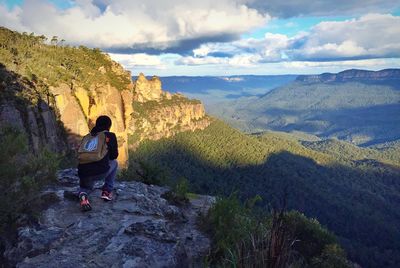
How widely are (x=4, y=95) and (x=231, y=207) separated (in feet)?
45.4

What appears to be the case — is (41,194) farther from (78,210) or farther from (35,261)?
(35,261)

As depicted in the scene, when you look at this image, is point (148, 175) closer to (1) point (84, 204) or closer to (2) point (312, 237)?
(1) point (84, 204)

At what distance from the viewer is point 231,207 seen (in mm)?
9469

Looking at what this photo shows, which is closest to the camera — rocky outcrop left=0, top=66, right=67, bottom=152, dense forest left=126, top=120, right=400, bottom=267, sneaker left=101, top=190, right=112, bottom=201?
sneaker left=101, top=190, right=112, bottom=201

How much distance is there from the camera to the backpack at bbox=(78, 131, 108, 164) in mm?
9086

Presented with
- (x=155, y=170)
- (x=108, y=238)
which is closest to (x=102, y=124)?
(x=108, y=238)

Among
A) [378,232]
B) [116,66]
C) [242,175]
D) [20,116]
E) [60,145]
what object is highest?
[116,66]

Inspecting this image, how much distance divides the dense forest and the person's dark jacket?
6119cm

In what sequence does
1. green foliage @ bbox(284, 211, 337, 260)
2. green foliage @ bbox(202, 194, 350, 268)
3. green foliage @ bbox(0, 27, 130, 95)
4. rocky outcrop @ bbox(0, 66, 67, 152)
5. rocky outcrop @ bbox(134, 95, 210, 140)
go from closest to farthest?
green foliage @ bbox(202, 194, 350, 268), rocky outcrop @ bbox(0, 66, 67, 152), green foliage @ bbox(284, 211, 337, 260), green foliage @ bbox(0, 27, 130, 95), rocky outcrop @ bbox(134, 95, 210, 140)

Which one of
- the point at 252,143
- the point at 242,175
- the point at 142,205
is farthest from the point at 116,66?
the point at 252,143

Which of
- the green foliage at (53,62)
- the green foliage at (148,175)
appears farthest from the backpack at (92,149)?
the green foliage at (53,62)

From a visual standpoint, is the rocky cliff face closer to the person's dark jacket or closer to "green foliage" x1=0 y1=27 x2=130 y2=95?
"green foliage" x1=0 y1=27 x2=130 y2=95

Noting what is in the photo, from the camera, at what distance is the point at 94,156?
909cm

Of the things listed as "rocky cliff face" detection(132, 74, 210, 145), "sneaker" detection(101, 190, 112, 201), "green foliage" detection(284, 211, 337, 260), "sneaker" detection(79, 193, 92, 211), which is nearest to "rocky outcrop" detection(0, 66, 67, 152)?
"sneaker" detection(101, 190, 112, 201)
